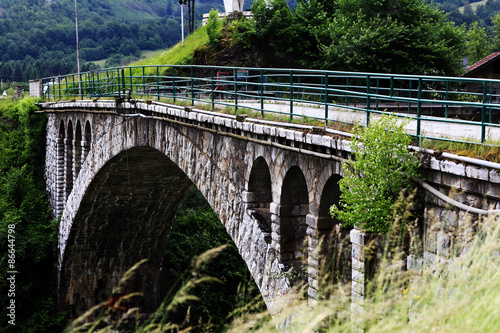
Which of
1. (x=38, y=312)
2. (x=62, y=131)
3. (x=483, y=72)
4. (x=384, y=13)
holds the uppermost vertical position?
(x=384, y=13)

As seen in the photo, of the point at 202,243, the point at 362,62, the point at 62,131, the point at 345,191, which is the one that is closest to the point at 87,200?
the point at 62,131

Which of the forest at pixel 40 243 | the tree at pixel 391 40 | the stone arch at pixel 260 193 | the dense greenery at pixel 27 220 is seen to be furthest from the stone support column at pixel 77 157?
the stone arch at pixel 260 193

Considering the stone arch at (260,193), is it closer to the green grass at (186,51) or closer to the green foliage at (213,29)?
the green foliage at (213,29)

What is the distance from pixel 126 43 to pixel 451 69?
374 ft

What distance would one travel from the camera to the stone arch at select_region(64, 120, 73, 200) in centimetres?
2765

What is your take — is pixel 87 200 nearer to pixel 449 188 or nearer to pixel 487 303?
pixel 449 188

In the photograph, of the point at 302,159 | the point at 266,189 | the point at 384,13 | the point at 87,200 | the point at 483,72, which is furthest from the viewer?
the point at 483,72

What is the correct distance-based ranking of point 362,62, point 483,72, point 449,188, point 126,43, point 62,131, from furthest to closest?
1. point 126,43
2. point 483,72
3. point 362,62
4. point 62,131
5. point 449,188

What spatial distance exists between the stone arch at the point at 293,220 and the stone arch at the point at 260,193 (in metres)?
0.94

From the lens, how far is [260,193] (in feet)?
42.5

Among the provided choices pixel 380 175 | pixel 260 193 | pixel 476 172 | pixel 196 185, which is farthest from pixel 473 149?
pixel 196 185

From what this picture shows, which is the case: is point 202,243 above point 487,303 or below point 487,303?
below

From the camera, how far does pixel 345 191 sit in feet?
26.8

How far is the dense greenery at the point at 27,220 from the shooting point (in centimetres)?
2702
